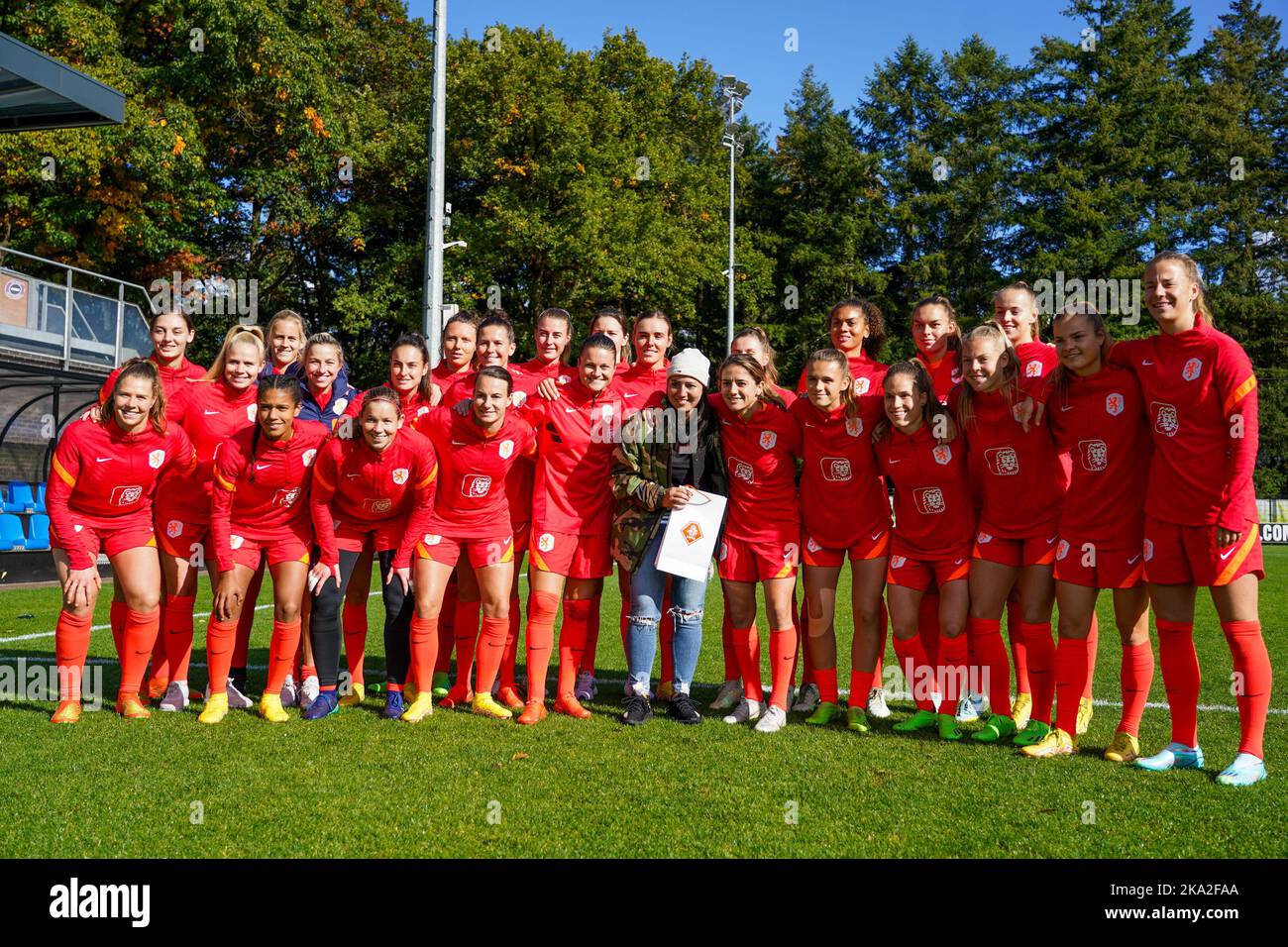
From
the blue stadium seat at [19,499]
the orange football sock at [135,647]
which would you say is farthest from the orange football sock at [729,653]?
the blue stadium seat at [19,499]

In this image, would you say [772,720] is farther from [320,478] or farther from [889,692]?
[320,478]

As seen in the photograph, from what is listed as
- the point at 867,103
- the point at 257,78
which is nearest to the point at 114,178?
the point at 257,78

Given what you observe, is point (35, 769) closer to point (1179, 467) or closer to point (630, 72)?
point (1179, 467)

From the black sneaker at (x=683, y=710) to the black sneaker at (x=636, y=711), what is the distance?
13 cm

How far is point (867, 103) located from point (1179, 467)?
1490 inches

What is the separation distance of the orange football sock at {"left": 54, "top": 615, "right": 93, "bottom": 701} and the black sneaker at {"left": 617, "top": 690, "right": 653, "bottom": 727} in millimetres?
2829

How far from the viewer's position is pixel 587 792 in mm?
3988

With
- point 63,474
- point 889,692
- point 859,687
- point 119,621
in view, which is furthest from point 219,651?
point 889,692

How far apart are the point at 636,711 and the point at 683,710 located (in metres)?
0.25

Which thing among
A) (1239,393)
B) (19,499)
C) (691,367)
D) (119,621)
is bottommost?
(119,621)

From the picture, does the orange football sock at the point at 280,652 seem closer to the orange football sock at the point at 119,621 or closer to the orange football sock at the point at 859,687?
the orange football sock at the point at 119,621

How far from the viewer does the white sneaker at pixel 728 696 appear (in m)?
5.77

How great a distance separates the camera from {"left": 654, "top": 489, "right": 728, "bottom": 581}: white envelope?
519 cm
